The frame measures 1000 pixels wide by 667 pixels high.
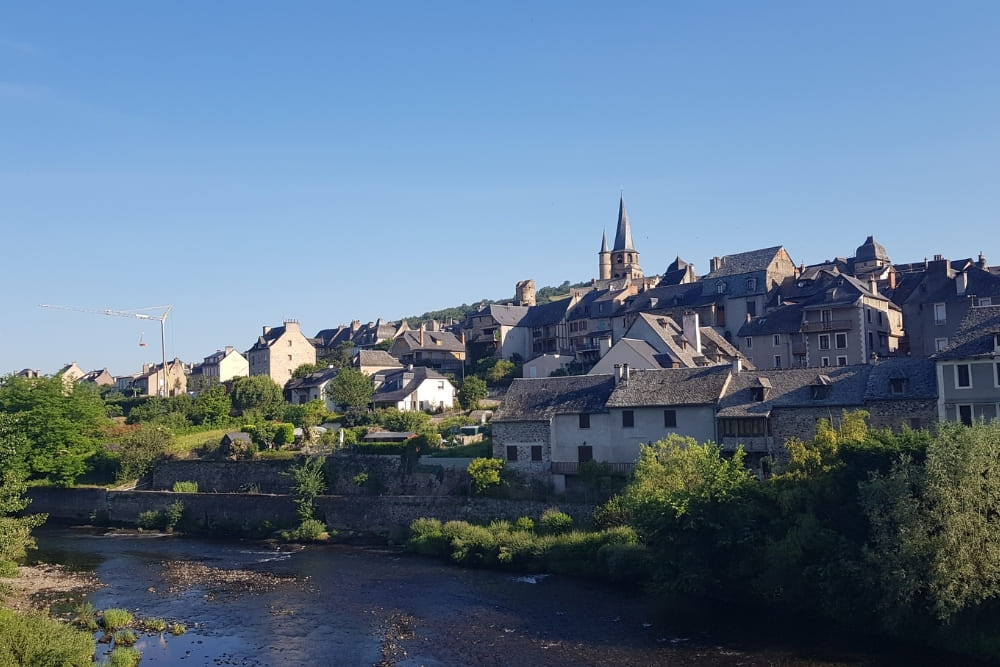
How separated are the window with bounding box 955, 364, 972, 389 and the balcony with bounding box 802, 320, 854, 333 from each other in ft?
83.4

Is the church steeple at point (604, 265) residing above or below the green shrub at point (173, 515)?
above

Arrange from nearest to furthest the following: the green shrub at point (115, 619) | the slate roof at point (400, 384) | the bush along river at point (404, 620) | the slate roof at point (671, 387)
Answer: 1. the bush along river at point (404, 620)
2. the green shrub at point (115, 619)
3. the slate roof at point (671, 387)
4. the slate roof at point (400, 384)

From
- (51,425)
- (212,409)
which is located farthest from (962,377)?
(212,409)

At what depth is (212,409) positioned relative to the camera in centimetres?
7306

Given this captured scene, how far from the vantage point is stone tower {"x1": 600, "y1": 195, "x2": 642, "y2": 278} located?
389 ft

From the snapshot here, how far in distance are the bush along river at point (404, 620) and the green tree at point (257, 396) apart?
3064cm

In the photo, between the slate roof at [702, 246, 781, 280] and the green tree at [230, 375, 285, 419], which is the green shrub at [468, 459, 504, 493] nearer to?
the green tree at [230, 375, 285, 419]

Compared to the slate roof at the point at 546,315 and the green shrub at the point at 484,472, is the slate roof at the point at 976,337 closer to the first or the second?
the green shrub at the point at 484,472

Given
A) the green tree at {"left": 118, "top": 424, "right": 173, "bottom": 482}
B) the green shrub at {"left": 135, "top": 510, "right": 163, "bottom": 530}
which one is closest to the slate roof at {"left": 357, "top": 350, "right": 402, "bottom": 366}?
the green tree at {"left": 118, "top": 424, "right": 173, "bottom": 482}

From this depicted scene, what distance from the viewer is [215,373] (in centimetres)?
10188

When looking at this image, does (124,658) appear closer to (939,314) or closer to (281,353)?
(939,314)

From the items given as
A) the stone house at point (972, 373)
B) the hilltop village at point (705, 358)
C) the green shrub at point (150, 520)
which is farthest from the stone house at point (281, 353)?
the stone house at point (972, 373)

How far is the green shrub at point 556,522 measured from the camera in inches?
1587

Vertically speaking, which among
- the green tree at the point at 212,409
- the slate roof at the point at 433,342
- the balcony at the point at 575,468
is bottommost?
the balcony at the point at 575,468
